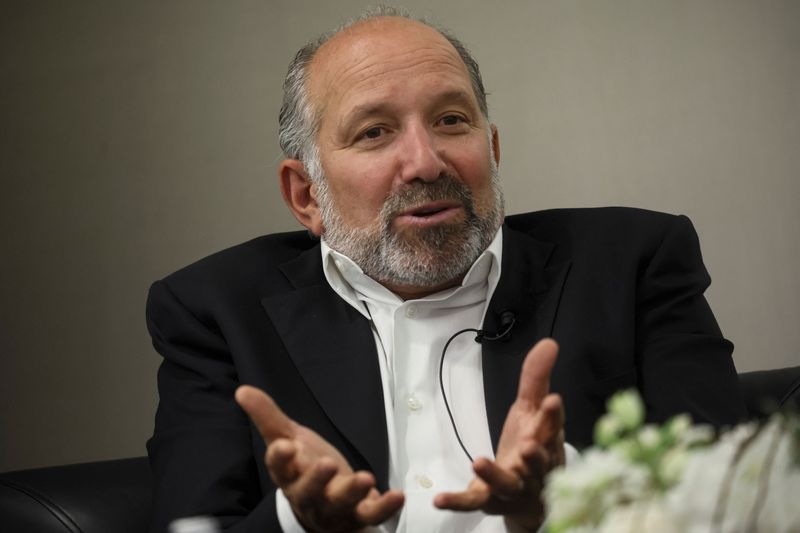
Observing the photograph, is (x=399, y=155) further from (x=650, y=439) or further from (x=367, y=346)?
(x=650, y=439)

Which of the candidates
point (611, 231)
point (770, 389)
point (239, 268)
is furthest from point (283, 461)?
point (770, 389)

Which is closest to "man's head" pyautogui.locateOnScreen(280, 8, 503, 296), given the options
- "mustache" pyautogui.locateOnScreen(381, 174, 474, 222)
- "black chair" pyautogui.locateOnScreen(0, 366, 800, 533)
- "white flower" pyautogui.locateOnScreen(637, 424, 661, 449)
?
"mustache" pyautogui.locateOnScreen(381, 174, 474, 222)

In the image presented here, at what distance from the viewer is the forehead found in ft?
7.25

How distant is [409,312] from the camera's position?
2.19 metres

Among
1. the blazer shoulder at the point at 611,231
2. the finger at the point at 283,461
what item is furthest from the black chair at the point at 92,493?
the finger at the point at 283,461

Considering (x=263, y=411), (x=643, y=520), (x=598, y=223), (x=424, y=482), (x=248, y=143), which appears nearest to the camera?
(x=643, y=520)

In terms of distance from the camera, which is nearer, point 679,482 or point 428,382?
point 679,482

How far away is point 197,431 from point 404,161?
0.72 m

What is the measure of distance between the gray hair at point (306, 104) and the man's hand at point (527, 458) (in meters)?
1.11

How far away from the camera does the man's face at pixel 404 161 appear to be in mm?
2135

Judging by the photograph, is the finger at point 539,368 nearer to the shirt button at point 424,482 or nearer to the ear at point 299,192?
the shirt button at point 424,482

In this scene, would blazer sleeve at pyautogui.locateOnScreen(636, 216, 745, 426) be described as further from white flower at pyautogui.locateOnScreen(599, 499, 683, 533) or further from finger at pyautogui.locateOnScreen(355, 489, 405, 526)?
white flower at pyautogui.locateOnScreen(599, 499, 683, 533)

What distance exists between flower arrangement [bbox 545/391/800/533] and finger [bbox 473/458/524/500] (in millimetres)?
428

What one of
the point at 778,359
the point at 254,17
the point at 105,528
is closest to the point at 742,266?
the point at 778,359
